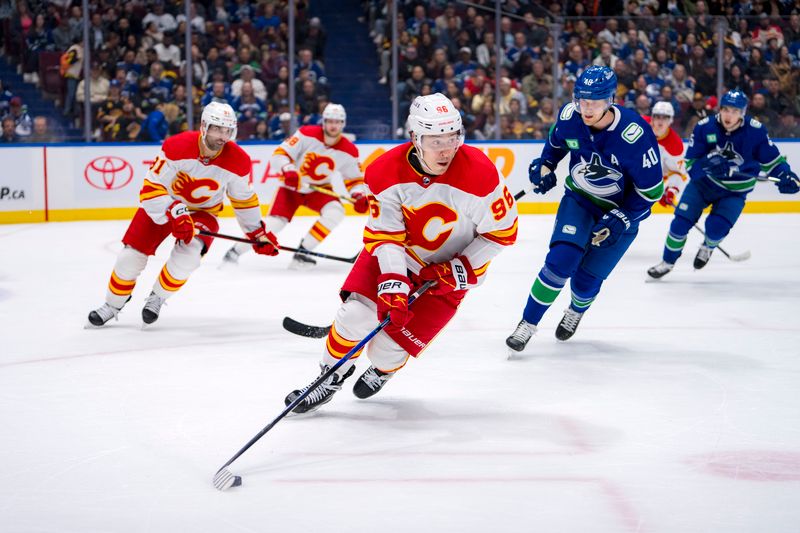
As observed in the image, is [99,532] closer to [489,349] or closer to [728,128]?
[489,349]

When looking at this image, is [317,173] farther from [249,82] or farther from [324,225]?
[249,82]

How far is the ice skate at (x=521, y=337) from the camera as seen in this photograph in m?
4.28

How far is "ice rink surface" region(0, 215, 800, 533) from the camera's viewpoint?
257cm

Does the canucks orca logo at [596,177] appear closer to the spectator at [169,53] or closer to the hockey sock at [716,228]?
the hockey sock at [716,228]

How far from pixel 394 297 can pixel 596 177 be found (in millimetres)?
1580

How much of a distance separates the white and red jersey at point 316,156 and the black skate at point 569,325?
2898 millimetres

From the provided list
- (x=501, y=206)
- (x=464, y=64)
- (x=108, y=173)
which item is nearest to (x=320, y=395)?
(x=501, y=206)

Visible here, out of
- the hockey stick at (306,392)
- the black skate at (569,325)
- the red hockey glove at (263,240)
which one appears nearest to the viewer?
the hockey stick at (306,392)

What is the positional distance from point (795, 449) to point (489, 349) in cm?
164

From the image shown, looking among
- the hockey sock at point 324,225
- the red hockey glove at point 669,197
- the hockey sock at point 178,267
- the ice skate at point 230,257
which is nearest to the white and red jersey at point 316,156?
the hockey sock at point 324,225

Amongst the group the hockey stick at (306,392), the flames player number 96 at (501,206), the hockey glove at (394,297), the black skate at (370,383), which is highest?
the flames player number 96 at (501,206)

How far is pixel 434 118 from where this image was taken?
303cm

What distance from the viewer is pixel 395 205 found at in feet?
10.6

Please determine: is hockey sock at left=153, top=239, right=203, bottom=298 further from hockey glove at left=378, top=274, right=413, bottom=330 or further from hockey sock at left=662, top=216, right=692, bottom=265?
hockey sock at left=662, top=216, right=692, bottom=265
